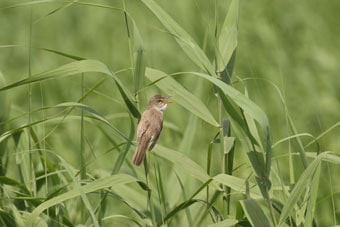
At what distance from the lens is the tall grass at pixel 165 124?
2199 millimetres

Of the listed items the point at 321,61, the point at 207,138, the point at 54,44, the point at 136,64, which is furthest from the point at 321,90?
the point at 136,64

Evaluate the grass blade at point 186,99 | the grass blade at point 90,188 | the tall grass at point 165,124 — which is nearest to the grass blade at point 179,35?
the tall grass at point 165,124

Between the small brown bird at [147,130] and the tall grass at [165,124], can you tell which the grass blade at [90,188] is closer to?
the tall grass at [165,124]

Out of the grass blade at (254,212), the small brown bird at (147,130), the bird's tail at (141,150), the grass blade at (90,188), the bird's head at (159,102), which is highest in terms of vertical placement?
the bird's head at (159,102)

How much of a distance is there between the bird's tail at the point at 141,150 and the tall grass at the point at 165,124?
0.36 feet

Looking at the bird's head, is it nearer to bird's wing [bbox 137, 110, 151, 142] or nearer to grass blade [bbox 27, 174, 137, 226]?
bird's wing [bbox 137, 110, 151, 142]

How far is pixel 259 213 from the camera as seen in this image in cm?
225

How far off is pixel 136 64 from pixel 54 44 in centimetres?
416

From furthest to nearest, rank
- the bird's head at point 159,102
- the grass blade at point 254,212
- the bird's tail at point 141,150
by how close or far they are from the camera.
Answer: the bird's head at point 159,102 → the grass blade at point 254,212 → the bird's tail at point 141,150

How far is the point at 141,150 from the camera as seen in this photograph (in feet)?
6.79

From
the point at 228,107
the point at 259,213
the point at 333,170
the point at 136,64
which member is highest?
the point at 136,64

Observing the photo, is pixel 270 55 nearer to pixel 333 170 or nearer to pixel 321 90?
pixel 321 90

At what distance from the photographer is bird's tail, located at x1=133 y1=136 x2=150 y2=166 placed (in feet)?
6.60

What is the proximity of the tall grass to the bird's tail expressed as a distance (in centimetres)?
11
